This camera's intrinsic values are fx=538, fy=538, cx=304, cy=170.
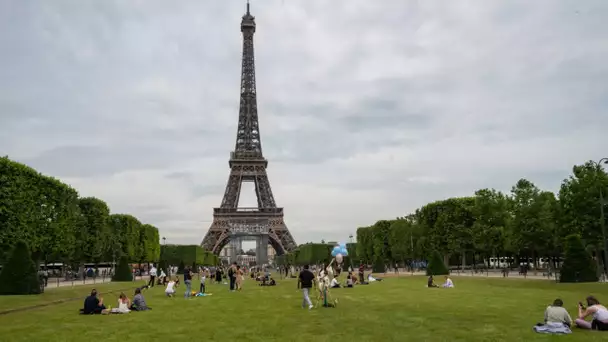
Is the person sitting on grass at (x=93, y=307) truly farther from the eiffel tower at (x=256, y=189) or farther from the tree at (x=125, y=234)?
the eiffel tower at (x=256, y=189)

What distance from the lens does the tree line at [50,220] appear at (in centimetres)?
4141

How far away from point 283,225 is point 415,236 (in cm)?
4242

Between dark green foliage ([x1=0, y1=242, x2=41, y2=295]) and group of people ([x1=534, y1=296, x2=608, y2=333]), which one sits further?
dark green foliage ([x1=0, y1=242, x2=41, y2=295])

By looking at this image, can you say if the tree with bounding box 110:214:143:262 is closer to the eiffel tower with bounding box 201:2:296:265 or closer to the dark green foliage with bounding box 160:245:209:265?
the dark green foliage with bounding box 160:245:209:265

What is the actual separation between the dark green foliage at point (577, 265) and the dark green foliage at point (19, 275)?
120ft

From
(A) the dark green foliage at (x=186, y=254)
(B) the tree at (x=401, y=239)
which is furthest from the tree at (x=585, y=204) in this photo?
(A) the dark green foliage at (x=186, y=254)

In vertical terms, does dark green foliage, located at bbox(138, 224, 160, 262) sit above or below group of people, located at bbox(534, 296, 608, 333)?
above

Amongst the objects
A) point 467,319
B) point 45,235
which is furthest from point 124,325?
point 45,235

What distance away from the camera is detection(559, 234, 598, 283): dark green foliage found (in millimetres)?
37875

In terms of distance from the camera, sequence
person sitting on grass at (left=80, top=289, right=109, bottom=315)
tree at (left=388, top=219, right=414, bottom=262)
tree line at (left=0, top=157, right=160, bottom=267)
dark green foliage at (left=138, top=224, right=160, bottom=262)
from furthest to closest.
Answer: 1. dark green foliage at (left=138, top=224, right=160, bottom=262)
2. tree at (left=388, top=219, right=414, bottom=262)
3. tree line at (left=0, top=157, right=160, bottom=267)
4. person sitting on grass at (left=80, top=289, right=109, bottom=315)

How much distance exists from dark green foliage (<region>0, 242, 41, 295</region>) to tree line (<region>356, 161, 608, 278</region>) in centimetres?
4332

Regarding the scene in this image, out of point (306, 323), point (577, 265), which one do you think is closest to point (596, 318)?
point (306, 323)

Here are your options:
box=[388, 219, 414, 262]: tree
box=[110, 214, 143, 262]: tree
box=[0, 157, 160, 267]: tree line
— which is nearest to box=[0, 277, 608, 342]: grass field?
box=[0, 157, 160, 267]: tree line

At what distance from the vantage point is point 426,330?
15555mm
